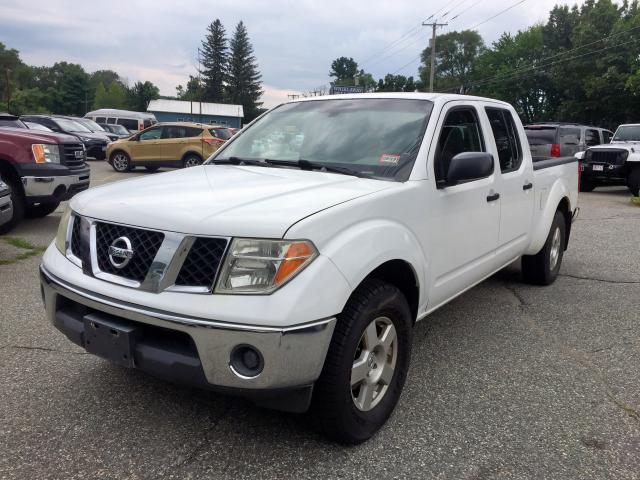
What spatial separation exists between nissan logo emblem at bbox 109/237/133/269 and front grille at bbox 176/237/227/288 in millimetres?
293

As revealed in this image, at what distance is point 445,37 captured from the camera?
8106 cm

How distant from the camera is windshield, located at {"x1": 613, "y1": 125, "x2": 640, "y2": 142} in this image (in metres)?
15.2

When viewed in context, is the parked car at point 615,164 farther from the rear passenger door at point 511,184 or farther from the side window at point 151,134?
the side window at point 151,134

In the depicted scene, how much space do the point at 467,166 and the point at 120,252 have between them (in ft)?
6.21

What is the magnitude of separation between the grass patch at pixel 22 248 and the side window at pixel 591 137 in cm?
1494

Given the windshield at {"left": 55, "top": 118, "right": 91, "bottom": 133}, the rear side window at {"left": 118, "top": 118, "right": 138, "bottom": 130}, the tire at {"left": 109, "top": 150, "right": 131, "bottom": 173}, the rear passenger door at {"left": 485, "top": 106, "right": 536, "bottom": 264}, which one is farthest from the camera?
the rear side window at {"left": 118, "top": 118, "right": 138, "bottom": 130}

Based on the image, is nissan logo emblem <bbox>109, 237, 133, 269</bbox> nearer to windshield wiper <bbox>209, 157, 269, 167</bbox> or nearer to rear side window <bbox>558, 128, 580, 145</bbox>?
windshield wiper <bbox>209, 157, 269, 167</bbox>

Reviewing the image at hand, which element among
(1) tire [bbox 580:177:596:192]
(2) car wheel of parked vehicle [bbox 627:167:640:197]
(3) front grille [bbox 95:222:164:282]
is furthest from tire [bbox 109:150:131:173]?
(3) front grille [bbox 95:222:164:282]

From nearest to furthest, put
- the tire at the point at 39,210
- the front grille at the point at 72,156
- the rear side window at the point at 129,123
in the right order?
the front grille at the point at 72,156
the tire at the point at 39,210
the rear side window at the point at 129,123

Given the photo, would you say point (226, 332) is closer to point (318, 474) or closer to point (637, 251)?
point (318, 474)

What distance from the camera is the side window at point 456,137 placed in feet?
11.1

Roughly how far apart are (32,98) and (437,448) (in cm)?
10920

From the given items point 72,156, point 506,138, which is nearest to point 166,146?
point 72,156

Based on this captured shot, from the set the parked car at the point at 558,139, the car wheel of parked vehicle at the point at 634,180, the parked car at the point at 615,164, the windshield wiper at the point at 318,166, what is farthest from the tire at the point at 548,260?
the car wheel of parked vehicle at the point at 634,180
